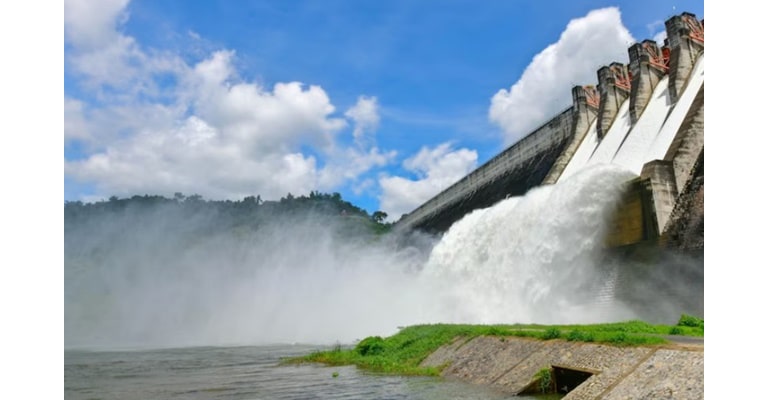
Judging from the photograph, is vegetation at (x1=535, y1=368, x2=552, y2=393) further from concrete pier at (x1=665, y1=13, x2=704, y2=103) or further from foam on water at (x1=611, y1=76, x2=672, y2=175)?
concrete pier at (x1=665, y1=13, x2=704, y2=103)

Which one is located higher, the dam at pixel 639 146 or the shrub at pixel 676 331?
the dam at pixel 639 146

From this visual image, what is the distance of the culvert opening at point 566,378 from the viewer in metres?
8.92

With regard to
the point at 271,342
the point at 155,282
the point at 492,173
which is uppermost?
the point at 492,173

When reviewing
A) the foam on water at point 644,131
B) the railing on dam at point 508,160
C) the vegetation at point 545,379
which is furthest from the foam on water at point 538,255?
the railing on dam at point 508,160

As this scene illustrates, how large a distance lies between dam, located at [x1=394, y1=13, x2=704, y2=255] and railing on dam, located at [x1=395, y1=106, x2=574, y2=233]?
84 millimetres

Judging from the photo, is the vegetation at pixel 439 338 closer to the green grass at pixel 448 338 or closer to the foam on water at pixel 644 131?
the green grass at pixel 448 338

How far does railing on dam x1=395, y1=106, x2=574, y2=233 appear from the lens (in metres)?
31.6

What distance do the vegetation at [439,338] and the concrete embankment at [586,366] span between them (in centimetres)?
22

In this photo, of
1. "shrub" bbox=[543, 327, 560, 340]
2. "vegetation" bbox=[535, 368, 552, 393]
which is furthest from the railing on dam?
"vegetation" bbox=[535, 368, 552, 393]

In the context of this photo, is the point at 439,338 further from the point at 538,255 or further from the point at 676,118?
the point at 676,118

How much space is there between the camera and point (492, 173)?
3866 cm
